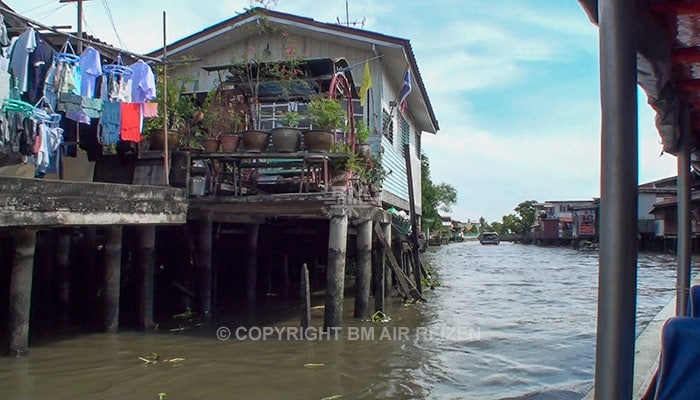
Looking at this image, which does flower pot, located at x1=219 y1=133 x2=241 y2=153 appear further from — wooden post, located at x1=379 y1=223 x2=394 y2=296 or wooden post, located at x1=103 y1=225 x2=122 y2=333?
wooden post, located at x1=379 y1=223 x2=394 y2=296

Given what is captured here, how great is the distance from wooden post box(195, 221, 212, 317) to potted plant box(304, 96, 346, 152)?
8.82ft

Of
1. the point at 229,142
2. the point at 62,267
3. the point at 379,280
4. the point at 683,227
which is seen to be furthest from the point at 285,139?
the point at 683,227

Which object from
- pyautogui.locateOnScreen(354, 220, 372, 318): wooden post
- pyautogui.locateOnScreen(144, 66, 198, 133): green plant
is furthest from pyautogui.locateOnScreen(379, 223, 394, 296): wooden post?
pyautogui.locateOnScreen(144, 66, 198, 133): green plant

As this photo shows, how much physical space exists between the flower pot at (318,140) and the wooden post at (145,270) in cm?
276

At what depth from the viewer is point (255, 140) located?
30.6ft

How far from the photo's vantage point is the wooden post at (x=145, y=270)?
9.41 m

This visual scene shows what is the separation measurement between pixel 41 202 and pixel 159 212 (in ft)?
6.43

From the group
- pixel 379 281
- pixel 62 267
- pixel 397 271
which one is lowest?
pixel 379 281

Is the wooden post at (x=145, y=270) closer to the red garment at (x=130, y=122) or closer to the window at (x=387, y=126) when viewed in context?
the red garment at (x=130, y=122)

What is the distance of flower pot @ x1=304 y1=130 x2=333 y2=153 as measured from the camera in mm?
9219

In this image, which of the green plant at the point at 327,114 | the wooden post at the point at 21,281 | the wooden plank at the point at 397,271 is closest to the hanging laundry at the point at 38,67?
the wooden post at the point at 21,281

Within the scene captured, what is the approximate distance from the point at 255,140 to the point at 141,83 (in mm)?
1922

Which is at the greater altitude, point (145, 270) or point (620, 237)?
point (620, 237)

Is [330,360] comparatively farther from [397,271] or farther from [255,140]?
[397,271]
